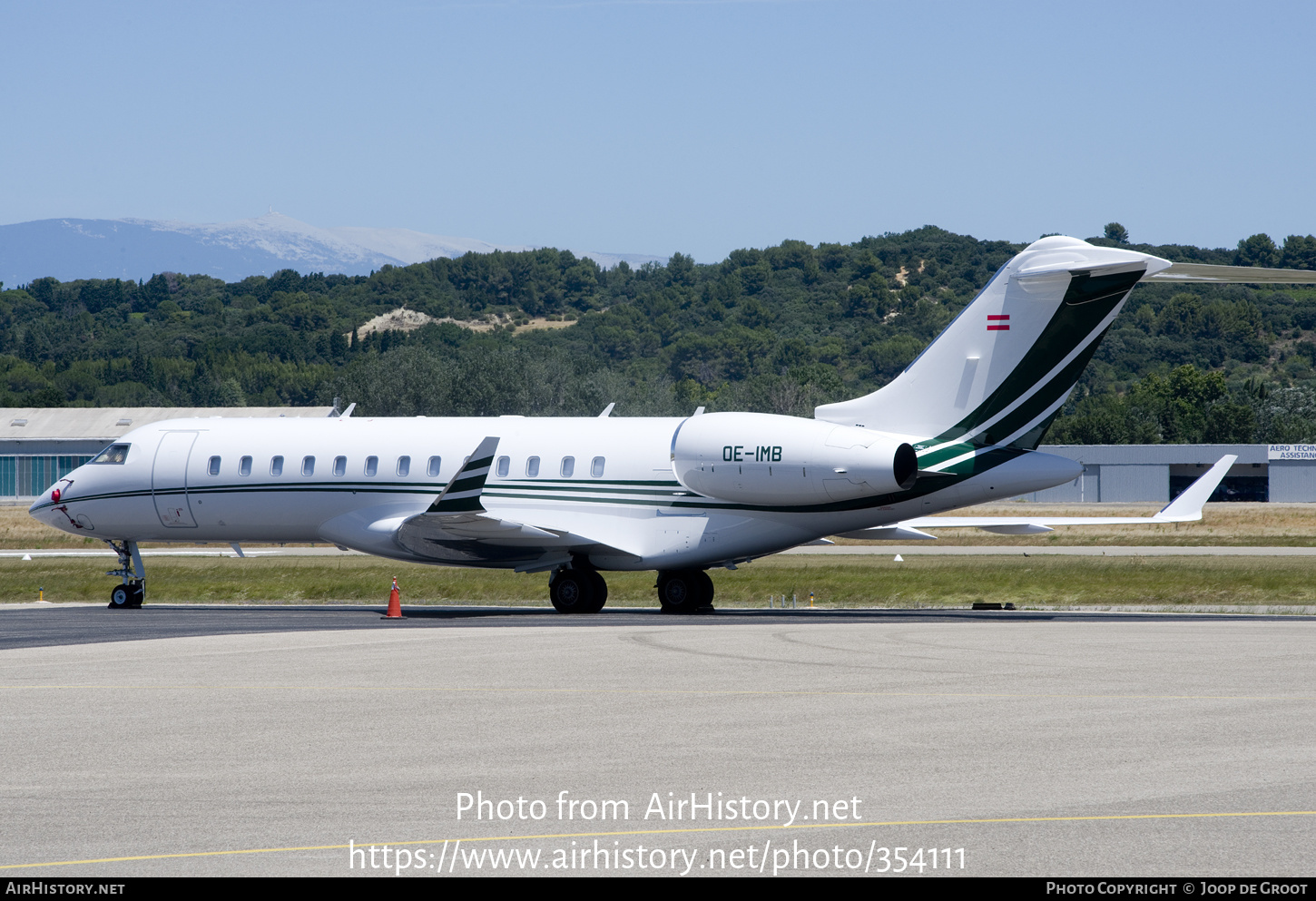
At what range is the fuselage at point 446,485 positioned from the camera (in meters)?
25.0

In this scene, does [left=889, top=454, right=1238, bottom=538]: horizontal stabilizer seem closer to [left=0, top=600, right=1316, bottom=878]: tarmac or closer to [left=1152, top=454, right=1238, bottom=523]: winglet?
[left=1152, top=454, right=1238, bottom=523]: winglet

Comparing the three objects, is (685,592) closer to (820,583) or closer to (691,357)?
(820,583)

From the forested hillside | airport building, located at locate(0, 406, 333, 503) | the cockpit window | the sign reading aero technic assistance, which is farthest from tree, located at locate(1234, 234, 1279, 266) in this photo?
the cockpit window

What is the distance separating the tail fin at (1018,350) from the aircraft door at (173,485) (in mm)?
13493

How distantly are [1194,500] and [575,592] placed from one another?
1089 centimetres

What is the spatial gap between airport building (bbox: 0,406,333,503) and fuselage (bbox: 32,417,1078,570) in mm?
51127

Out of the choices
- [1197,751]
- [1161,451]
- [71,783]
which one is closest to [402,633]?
[71,783]

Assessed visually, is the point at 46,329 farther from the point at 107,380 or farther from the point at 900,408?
the point at 900,408

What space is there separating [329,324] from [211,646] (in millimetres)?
167760

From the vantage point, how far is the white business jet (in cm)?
2362

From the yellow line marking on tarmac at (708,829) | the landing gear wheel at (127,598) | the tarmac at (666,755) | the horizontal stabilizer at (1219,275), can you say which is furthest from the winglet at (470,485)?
the yellow line marking on tarmac at (708,829)

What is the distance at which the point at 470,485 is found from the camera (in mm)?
24188

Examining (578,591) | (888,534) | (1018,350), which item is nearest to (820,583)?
(888,534)

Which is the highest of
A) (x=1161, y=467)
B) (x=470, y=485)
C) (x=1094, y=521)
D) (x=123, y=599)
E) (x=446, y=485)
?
(x=470, y=485)
